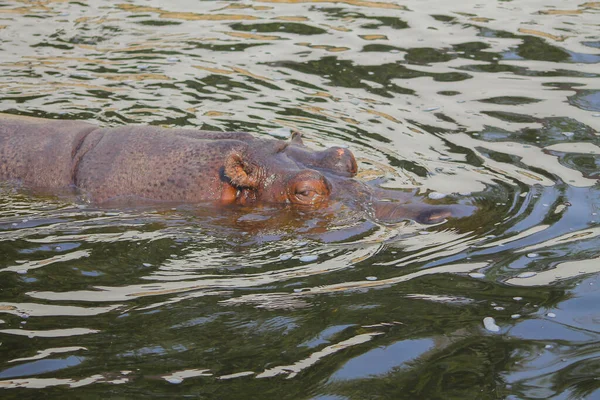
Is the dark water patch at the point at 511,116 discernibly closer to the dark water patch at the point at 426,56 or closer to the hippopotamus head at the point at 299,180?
the dark water patch at the point at 426,56

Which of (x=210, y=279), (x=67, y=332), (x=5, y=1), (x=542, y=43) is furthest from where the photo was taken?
(x=5, y=1)

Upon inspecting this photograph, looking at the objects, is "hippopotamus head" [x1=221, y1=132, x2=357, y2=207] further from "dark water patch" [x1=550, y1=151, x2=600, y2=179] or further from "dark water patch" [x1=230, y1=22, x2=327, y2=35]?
"dark water patch" [x1=230, y1=22, x2=327, y2=35]

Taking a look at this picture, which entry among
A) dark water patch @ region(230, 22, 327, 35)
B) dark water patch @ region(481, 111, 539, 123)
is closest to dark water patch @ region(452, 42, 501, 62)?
dark water patch @ region(481, 111, 539, 123)

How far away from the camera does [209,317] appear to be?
5297mm

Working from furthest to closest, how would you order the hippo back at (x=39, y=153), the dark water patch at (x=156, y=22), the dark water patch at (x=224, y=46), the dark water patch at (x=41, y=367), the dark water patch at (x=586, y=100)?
the dark water patch at (x=156, y=22), the dark water patch at (x=224, y=46), the dark water patch at (x=586, y=100), the hippo back at (x=39, y=153), the dark water patch at (x=41, y=367)

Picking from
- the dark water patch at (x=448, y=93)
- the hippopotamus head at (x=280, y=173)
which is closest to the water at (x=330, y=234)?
the dark water patch at (x=448, y=93)

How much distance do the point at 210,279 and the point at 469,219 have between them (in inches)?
79.6

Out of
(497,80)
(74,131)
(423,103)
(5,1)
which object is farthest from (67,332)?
(5,1)

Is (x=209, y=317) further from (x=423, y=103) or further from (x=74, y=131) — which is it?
(x=423, y=103)

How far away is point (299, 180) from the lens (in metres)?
7.15

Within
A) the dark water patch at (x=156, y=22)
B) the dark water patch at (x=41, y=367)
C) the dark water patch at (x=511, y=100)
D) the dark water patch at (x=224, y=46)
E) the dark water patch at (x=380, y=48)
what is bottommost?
the dark water patch at (x=511, y=100)

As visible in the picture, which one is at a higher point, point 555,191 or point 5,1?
point 5,1

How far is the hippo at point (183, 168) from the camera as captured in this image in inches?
283

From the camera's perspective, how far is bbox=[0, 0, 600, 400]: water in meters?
4.71
